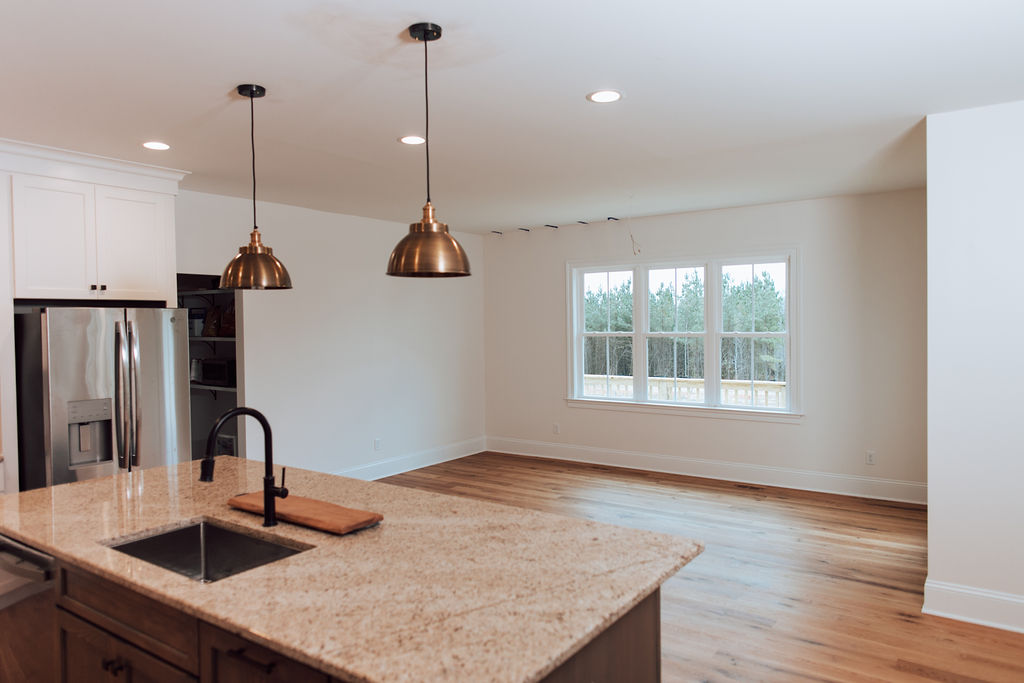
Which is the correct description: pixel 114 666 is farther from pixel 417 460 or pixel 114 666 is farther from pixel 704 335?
pixel 704 335

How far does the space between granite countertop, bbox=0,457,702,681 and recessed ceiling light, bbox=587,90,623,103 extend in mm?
1878

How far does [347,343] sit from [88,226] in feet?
8.29

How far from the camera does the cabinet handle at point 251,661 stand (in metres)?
1.44

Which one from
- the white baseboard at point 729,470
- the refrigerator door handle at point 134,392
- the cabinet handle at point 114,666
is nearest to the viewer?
the cabinet handle at point 114,666

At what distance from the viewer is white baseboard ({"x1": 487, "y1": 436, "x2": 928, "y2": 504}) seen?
550 centimetres

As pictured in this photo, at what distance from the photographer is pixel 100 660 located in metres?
1.92

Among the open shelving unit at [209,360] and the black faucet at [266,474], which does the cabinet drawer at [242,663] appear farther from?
the open shelving unit at [209,360]

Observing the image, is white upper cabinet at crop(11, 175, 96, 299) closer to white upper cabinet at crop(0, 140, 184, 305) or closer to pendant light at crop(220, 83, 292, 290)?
white upper cabinet at crop(0, 140, 184, 305)

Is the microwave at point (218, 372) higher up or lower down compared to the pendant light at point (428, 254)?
lower down

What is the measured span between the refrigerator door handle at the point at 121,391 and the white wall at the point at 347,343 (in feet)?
4.33

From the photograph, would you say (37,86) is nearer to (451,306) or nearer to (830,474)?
(451,306)

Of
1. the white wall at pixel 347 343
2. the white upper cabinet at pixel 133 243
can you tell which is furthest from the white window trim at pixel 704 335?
the white upper cabinet at pixel 133 243

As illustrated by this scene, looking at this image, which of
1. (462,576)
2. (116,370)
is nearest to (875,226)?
(462,576)

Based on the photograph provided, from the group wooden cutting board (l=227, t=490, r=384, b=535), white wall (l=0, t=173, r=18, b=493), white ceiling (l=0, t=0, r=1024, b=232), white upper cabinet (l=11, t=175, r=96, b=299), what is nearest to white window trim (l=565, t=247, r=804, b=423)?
white ceiling (l=0, t=0, r=1024, b=232)
